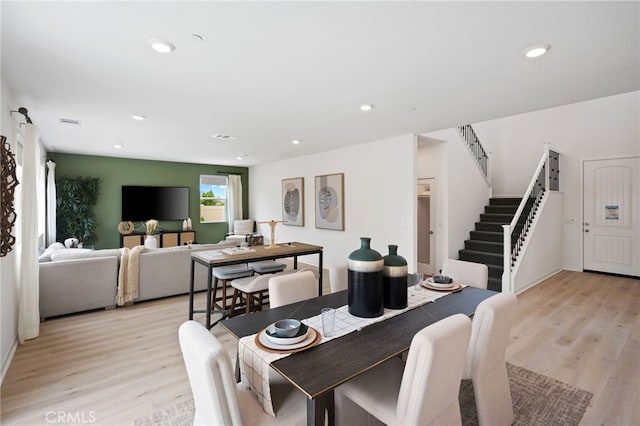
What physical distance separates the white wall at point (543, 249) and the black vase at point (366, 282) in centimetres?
391

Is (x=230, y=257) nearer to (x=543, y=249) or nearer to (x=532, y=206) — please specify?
(x=543, y=249)

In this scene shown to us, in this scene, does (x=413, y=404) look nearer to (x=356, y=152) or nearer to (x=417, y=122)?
(x=417, y=122)

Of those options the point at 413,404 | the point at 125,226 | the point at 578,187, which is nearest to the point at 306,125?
the point at 413,404

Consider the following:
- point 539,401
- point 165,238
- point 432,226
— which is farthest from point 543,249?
point 165,238

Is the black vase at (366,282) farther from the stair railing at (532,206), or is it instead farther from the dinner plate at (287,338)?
the stair railing at (532,206)

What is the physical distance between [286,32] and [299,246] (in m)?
2.63

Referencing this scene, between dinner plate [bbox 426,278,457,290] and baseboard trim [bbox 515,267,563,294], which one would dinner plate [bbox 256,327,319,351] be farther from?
baseboard trim [bbox 515,267,563,294]

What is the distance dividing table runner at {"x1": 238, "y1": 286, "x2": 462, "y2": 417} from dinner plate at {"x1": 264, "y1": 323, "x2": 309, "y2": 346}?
0.07 metres

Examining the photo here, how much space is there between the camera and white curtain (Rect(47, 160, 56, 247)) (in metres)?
5.78

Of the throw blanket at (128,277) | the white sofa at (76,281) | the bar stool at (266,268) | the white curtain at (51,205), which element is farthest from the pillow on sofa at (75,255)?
the white curtain at (51,205)

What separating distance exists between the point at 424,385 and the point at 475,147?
22.9ft

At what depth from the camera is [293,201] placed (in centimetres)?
737

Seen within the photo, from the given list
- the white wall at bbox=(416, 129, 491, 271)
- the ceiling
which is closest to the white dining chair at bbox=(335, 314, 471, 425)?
the ceiling

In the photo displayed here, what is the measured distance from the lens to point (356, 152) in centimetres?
584
